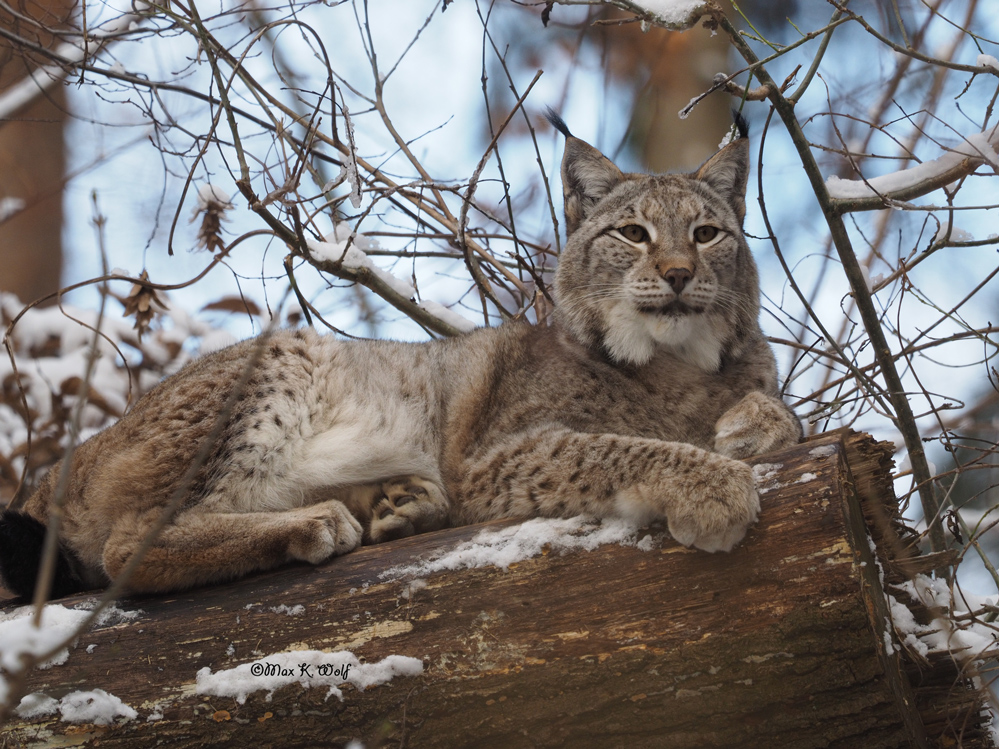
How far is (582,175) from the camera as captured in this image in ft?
14.7

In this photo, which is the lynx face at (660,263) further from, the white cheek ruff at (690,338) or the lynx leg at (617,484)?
the lynx leg at (617,484)

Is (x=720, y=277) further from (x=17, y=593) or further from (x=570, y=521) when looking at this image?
(x=17, y=593)

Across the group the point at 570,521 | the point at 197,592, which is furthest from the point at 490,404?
the point at 197,592

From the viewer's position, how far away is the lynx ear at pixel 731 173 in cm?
431

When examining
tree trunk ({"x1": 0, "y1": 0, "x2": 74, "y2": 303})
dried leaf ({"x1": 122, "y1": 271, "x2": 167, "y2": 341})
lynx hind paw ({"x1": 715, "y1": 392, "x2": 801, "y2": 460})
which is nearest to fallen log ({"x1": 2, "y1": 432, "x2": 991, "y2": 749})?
lynx hind paw ({"x1": 715, "y1": 392, "x2": 801, "y2": 460})

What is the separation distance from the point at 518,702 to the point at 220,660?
1019 millimetres

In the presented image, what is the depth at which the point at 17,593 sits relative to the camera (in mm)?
3324

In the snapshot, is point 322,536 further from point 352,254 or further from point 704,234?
point 704,234

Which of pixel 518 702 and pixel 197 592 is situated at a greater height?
pixel 197 592

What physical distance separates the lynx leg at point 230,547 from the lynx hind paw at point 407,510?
245 mm

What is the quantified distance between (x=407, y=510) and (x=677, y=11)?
2.30m

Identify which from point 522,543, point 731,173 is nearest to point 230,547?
point 522,543

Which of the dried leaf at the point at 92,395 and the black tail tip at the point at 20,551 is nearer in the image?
the black tail tip at the point at 20,551

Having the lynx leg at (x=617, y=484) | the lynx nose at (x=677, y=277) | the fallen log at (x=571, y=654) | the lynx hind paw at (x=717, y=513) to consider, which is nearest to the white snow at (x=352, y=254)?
the lynx leg at (x=617, y=484)
